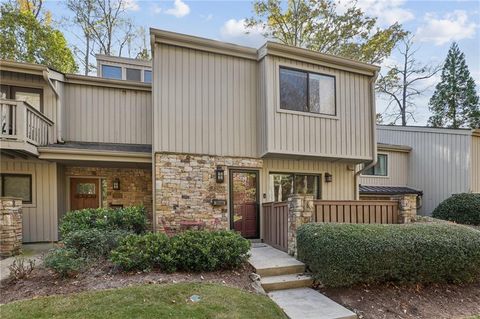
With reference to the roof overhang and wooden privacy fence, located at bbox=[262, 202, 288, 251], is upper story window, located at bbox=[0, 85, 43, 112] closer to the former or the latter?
the roof overhang

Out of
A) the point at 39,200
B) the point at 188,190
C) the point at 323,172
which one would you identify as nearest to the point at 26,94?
the point at 39,200

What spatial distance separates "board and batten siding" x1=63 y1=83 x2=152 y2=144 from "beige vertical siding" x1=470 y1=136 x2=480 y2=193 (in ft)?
45.8

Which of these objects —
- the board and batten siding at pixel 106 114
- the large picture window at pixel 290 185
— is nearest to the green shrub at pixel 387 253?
the large picture window at pixel 290 185

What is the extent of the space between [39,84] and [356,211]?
30.3 ft

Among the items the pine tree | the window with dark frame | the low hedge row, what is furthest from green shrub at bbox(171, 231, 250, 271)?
the pine tree

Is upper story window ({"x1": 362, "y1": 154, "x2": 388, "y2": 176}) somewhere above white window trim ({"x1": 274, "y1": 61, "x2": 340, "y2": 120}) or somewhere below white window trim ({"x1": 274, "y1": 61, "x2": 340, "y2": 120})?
below

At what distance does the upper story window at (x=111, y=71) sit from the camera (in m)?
12.3

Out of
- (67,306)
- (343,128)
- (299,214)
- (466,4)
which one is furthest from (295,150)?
(466,4)

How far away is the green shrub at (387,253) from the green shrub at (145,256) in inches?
103

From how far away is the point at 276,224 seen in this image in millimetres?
7906

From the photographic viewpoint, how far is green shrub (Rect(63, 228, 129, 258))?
20.1 feet

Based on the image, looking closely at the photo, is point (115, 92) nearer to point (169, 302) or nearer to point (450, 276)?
point (169, 302)

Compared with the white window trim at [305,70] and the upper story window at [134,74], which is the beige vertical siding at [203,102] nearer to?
the white window trim at [305,70]

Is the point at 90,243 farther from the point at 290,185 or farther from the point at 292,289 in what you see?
the point at 290,185
